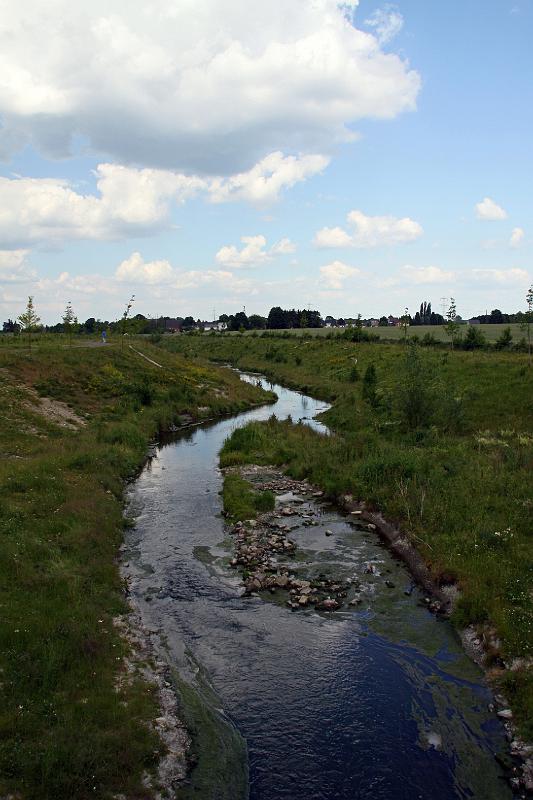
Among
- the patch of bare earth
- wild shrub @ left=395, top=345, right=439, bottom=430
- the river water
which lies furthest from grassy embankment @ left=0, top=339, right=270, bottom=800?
wild shrub @ left=395, top=345, right=439, bottom=430

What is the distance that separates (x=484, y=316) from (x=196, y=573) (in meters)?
177

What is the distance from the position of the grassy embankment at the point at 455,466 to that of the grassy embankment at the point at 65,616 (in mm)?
8793

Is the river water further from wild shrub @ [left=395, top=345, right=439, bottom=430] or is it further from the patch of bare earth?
the patch of bare earth

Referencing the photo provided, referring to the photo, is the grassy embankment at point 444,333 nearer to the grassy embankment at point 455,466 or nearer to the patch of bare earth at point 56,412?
the grassy embankment at point 455,466

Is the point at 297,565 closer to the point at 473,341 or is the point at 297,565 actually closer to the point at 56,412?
the point at 56,412

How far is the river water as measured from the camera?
448 inches

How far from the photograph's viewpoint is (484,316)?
178625mm

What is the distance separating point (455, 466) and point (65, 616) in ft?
65.0

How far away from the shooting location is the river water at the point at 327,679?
1138 centimetres

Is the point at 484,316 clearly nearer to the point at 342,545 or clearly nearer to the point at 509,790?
the point at 342,545

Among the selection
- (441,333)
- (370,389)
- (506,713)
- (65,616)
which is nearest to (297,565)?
(65,616)

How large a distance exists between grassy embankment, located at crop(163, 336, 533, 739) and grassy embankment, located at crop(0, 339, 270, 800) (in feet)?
28.8

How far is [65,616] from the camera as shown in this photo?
15.0 metres

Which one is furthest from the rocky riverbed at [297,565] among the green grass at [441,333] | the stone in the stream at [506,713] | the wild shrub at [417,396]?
the green grass at [441,333]
